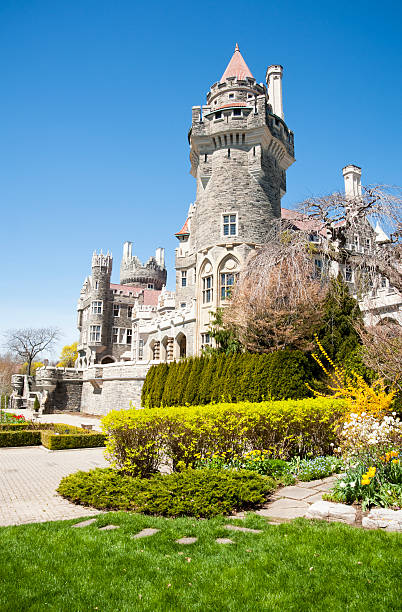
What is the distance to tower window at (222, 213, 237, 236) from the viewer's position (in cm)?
2620

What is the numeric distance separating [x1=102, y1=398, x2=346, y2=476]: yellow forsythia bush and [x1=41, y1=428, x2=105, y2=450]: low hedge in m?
8.60

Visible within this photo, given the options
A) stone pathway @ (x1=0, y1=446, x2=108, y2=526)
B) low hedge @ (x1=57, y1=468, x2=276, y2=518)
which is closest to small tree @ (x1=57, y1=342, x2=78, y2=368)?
stone pathway @ (x1=0, y1=446, x2=108, y2=526)

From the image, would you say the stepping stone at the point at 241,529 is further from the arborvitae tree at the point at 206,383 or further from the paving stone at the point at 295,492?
the arborvitae tree at the point at 206,383

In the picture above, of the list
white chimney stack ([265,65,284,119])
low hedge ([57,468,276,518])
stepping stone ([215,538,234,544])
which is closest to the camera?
stepping stone ([215,538,234,544])

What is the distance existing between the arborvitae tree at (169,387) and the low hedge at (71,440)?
4374mm

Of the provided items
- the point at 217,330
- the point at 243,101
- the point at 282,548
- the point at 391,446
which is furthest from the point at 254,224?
the point at 282,548

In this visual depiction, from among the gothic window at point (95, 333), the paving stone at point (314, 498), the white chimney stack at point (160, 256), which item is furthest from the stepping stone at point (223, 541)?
the white chimney stack at point (160, 256)

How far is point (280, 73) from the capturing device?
3512 centimetres

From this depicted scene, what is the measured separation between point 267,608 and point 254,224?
24.1m

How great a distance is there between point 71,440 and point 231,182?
17.3m

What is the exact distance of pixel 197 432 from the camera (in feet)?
27.6

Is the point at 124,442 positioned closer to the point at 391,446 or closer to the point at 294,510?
the point at 294,510

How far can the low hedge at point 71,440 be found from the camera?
54.2 ft

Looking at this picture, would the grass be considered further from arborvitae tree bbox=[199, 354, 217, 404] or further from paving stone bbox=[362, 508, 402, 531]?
arborvitae tree bbox=[199, 354, 217, 404]
